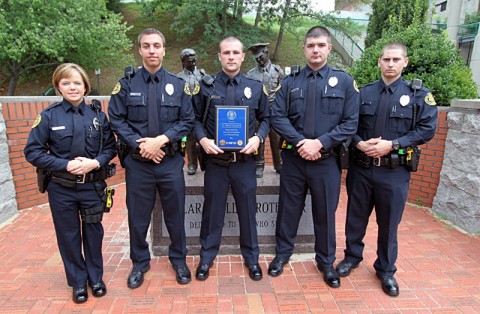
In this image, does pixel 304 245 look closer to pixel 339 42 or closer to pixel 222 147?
pixel 222 147

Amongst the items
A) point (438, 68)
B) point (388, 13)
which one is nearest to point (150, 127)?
point (438, 68)

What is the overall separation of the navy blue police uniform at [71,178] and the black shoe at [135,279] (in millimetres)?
340

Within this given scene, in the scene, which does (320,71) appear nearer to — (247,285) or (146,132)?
(146,132)

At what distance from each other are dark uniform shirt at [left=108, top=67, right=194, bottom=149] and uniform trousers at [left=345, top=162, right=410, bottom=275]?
1.66m

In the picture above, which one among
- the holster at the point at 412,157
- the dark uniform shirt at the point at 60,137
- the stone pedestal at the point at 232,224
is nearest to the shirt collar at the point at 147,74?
the dark uniform shirt at the point at 60,137

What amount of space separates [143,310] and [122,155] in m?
1.33

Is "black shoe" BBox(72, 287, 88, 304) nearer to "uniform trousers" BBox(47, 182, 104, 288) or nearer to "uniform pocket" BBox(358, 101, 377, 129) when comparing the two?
"uniform trousers" BBox(47, 182, 104, 288)

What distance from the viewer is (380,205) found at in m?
3.03

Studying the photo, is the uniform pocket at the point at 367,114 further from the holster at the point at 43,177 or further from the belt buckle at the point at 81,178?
the holster at the point at 43,177

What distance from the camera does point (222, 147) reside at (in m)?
2.97

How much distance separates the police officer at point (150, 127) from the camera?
111 inches

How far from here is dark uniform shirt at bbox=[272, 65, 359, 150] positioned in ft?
9.57

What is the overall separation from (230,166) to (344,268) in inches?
60.2

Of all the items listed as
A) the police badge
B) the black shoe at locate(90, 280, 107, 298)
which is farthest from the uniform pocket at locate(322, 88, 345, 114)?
the black shoe at locate(90, 280, 107, 298)
